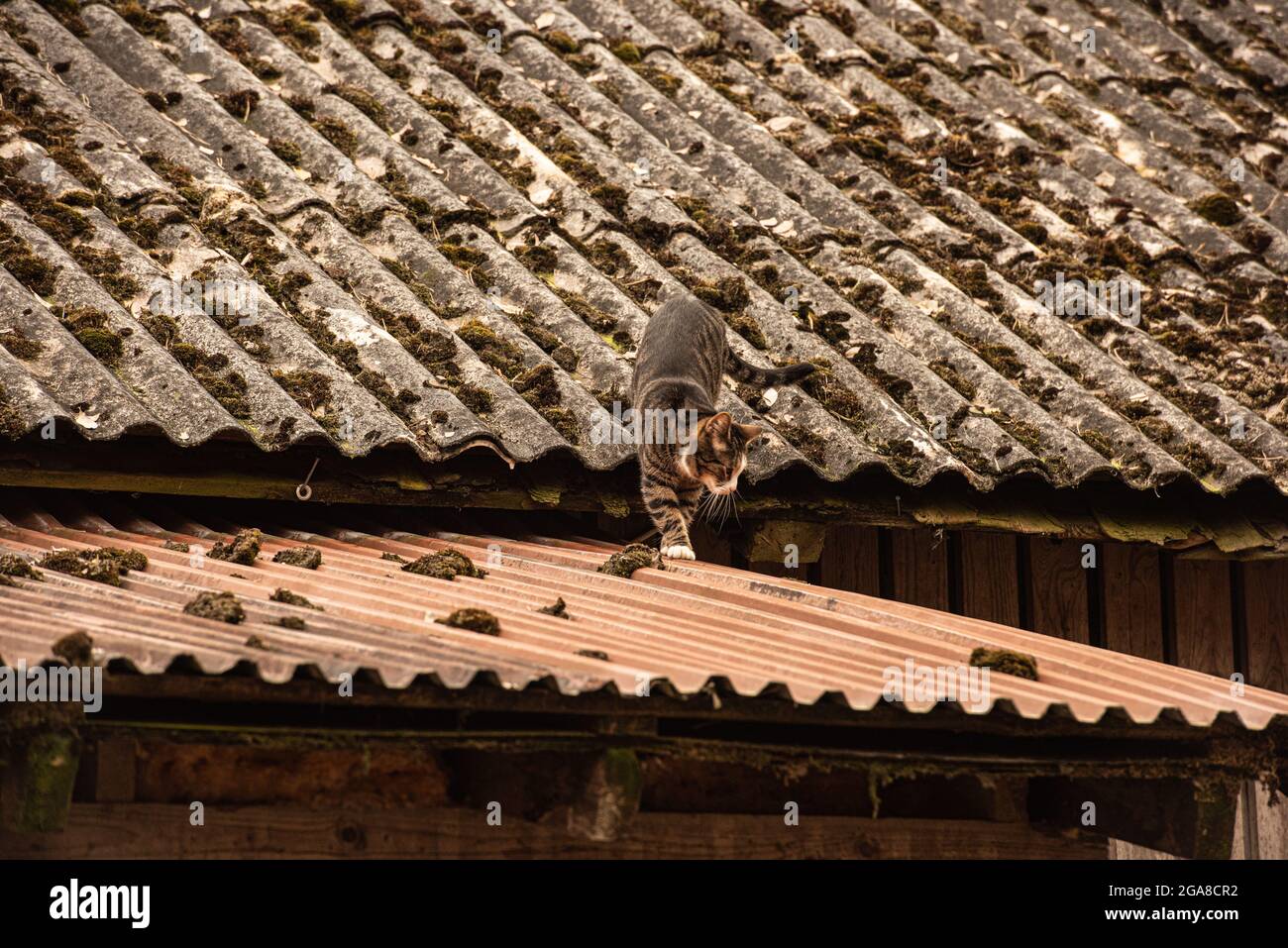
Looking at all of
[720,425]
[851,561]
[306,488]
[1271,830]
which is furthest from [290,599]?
[1271,830]

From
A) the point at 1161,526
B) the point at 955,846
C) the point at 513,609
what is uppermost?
the point at 1161,526

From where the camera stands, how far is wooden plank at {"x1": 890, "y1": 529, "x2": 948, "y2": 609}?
572cm

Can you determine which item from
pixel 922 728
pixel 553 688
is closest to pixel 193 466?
pixel 553 688

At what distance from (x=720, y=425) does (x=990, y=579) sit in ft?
4.62

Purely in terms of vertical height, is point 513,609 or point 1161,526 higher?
point 1161,526

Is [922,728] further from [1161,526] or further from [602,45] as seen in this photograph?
[602,45]

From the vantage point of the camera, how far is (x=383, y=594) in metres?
4.01

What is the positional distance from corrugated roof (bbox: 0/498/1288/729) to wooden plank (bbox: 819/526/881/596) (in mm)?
878

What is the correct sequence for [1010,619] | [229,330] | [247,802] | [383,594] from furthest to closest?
[1010,619] < [229,330] < [383,594] < [247,802]

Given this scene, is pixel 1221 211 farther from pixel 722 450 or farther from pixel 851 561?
pixel 722 450

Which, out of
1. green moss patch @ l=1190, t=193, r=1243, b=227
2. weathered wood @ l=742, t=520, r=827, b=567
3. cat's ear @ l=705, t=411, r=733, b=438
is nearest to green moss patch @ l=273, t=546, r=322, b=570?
cat's ear @ l=705, t=411, r=733, b=438

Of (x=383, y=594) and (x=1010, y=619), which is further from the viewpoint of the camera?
(x=1010, y=619)

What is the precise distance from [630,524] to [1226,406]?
2431 mm

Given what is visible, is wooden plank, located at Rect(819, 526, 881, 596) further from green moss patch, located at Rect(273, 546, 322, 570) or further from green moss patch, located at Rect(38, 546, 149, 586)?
green moss patch, located at Rect(38, 546, 149, 586)
